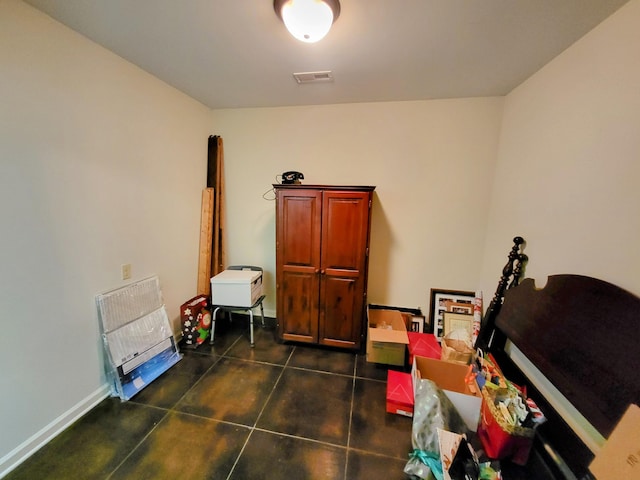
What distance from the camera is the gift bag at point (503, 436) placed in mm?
1290

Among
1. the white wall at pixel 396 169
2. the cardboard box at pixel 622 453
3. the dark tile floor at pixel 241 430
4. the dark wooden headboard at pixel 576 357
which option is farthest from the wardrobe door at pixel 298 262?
the cardboard box at pixel 622 453


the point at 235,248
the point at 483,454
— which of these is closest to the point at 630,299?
the point at 483,454

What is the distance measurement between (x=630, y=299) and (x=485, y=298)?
4.53 feet

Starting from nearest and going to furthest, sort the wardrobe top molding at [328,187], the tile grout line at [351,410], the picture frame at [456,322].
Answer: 1. the tile grout line at [351,410]
2. the wardrobe top molding at [328,187]
3. the picture frame at [456,322]

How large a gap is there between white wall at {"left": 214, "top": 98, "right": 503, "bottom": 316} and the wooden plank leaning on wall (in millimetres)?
108

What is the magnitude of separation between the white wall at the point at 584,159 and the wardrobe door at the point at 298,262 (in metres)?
1.67

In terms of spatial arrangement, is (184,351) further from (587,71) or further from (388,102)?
(587,71)

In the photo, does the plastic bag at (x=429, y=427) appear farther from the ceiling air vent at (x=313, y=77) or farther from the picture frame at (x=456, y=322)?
the ceiling air vent at (x=313, y=77)

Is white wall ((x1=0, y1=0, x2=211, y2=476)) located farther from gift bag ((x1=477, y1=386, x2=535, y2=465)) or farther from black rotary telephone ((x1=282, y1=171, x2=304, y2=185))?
gift bag ((x1=477, y1=386, x2=535, y2=465))

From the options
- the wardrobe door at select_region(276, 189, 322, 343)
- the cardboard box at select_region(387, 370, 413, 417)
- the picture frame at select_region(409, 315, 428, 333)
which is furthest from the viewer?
the picture frame at select_region(409, 315, 428, 333)

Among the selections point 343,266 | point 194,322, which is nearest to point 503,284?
point 343,266

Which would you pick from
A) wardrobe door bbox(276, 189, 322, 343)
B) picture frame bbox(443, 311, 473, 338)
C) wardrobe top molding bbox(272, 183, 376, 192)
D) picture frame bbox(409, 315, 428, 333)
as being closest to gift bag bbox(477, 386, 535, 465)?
picture frame bbox(443, 311, 473, 338)

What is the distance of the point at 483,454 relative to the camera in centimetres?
136

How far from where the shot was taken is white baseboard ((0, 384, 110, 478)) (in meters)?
1.30
